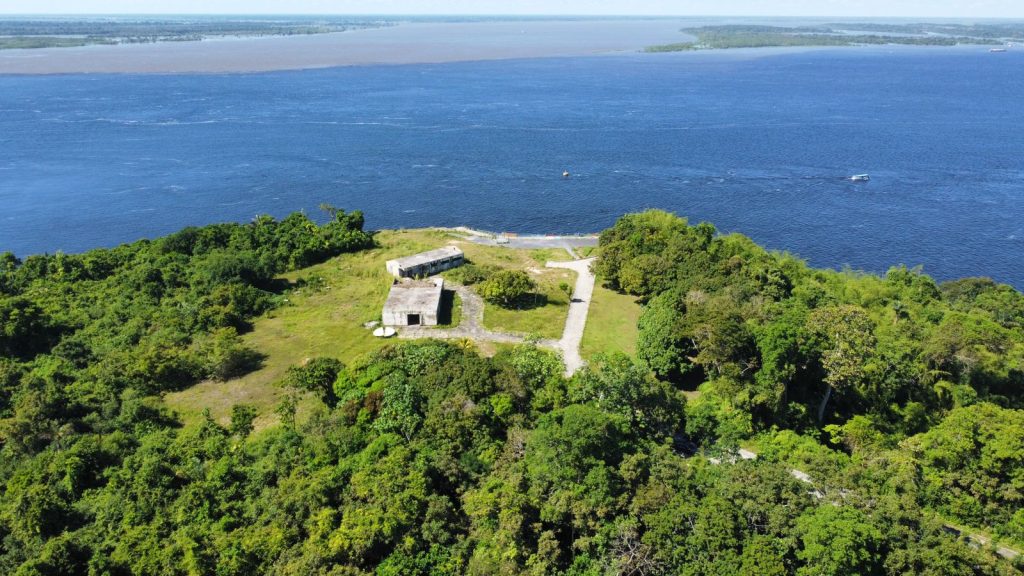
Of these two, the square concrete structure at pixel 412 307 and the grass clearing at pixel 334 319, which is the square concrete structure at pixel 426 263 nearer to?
the grass clearing at pixel 334 319

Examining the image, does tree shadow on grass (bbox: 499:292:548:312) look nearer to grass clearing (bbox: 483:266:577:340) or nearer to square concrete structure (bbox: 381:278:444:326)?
grass clearing (bbox: 483:266:577:340)

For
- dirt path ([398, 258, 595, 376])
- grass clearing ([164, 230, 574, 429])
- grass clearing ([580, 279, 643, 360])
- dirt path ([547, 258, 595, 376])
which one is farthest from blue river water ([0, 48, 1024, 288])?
dirt path ([398, 258, 595, 376])

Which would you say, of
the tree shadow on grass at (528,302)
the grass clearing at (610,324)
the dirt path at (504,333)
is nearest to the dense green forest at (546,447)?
the grass clearing at (610,324)

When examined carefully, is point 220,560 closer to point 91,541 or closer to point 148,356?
point 91,541

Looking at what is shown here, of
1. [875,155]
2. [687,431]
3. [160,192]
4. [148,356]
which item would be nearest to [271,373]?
[148,356]

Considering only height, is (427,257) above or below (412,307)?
above

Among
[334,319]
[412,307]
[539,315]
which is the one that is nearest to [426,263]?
[412,307]

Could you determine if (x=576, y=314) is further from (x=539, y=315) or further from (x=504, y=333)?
(x=504, y=333)
